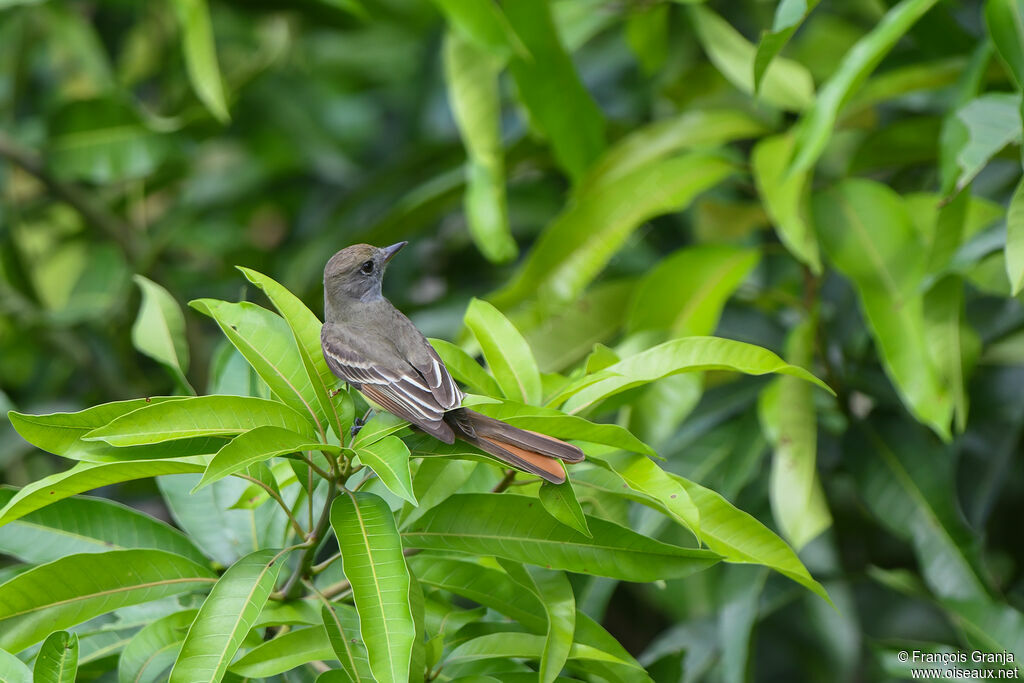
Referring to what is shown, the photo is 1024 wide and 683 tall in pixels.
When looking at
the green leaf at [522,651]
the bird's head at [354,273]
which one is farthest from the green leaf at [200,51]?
the green leaf at [522,651]

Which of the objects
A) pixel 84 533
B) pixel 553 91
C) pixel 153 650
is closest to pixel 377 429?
pixel 153 650

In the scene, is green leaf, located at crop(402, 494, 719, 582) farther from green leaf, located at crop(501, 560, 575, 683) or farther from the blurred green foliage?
the blurred green foliage

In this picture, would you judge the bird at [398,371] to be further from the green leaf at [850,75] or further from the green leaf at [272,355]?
the green leaf at [850,75]

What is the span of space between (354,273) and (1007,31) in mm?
1260

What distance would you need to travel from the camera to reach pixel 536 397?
141 centimetres

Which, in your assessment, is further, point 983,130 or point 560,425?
point 983,130

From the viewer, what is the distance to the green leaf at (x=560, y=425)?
3.89ft

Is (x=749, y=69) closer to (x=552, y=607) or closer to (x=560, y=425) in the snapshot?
(x=560, y=425)

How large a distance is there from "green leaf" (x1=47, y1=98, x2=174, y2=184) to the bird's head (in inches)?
54.4

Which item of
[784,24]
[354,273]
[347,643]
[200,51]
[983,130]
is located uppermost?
[200,51]

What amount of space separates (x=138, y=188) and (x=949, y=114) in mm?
2500

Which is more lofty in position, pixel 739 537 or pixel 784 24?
pixel 784 24

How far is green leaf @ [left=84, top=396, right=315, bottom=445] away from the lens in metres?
1.12

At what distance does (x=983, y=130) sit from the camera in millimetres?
1690
